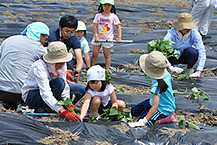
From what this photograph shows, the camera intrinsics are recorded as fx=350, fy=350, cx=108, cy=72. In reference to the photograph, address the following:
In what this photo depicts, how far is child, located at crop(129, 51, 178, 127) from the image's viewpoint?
10.1 feet

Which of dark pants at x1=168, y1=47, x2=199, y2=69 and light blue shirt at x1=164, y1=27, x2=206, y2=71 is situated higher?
light blue shirt at x1=164, y1=27, x2=206, y2=71

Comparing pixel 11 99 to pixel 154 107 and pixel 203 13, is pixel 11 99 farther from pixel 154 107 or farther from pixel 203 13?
pixel 203 13

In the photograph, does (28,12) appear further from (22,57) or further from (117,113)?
(117,113)

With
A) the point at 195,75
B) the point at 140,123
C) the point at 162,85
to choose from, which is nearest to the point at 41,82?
the point at 140,123

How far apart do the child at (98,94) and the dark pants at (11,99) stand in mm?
721

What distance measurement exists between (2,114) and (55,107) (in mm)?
480

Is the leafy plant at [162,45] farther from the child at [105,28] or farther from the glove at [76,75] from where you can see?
the glove at [76,75]

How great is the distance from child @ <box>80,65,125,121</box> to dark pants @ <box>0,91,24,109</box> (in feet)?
2.36

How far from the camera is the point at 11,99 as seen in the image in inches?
137

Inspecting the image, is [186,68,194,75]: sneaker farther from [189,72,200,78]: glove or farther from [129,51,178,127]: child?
[129,51,178,127]: child

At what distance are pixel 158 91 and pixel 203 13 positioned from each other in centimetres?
472

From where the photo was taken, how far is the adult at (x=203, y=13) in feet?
23.4

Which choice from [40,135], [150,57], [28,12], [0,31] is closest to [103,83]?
[150,57]

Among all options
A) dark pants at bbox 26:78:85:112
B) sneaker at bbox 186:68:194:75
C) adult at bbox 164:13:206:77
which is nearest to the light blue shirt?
adult at bbox 164:13:206:77
